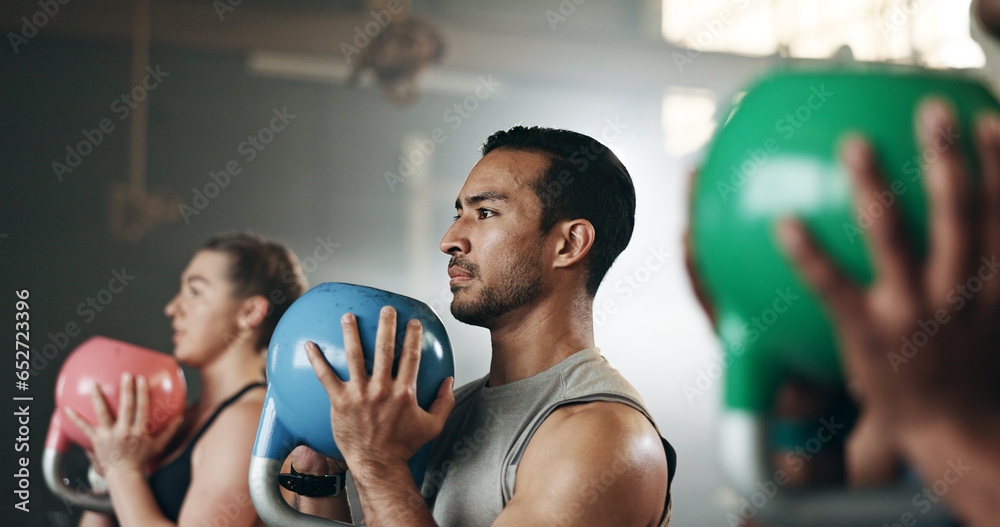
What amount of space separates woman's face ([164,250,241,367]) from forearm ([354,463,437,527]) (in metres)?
1.09

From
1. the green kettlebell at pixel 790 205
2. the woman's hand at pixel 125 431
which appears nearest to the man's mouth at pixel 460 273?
the green kettlebell at pixel 790 205

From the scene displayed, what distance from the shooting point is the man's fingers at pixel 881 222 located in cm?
37

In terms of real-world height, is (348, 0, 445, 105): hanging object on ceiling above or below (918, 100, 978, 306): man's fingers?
above

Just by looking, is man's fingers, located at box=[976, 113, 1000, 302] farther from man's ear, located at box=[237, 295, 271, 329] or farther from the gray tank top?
man's ear, located at box=[237, 295, 271, 329]

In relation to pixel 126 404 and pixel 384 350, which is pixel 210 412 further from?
pixel 384 350

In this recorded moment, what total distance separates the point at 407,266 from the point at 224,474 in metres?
2.06

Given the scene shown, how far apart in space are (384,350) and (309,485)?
408 mm

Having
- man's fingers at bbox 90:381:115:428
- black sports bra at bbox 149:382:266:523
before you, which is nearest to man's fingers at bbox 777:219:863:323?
black sports bra at bbox 149:382:266:523

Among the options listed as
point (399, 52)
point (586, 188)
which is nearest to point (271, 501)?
point (586, 188)

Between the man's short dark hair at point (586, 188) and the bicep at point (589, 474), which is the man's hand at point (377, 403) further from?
the man's short dark hair at point (586, 188)

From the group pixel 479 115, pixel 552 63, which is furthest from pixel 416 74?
pixel 552 63

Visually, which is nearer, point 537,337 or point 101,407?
point 537,337

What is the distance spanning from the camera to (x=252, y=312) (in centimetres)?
188

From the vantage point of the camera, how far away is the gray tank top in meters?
0.99
